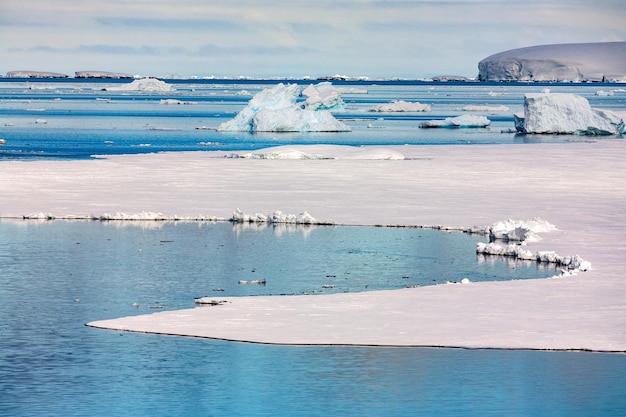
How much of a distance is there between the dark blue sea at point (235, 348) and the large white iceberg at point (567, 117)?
3132cm

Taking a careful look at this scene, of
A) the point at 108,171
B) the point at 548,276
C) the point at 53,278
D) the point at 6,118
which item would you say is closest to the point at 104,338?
the point at 53,278

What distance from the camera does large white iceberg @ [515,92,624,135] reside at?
48.2m

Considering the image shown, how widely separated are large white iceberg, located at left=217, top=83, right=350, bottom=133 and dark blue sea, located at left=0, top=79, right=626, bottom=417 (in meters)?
32.1

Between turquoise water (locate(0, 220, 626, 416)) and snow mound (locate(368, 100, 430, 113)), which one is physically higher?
snow mound (locate(368, 100, 430, 113))

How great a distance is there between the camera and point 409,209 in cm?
2095

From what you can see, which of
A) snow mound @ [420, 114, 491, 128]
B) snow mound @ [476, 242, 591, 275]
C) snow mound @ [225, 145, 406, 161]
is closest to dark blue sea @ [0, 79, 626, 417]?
snow mound @ [476, 242, 591, 275]

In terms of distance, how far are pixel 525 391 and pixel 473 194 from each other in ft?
45.6

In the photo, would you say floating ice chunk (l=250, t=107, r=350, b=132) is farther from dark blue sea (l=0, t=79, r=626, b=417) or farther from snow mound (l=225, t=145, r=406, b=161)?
dark blue sea (l=0, t=79, r=626, b=417)

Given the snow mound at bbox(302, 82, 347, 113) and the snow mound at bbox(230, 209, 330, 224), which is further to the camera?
the snow mound at bbox(302, 82, 347, 113)

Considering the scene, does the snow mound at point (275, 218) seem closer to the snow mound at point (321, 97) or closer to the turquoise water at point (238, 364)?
the turquoise water at point (238, 364)

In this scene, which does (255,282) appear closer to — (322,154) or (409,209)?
(409,209)

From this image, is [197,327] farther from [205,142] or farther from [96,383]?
[205,142]

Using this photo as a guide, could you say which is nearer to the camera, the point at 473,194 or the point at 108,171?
the point at 473,194

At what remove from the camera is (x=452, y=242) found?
1772 centimetres
